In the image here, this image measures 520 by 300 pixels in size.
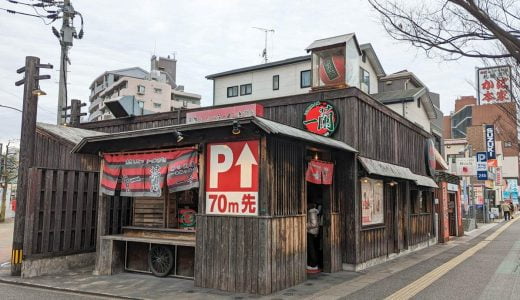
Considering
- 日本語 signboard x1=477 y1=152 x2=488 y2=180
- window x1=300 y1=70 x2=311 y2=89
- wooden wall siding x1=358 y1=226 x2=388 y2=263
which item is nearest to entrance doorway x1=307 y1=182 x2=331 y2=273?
wooden wall siding x1=358 y1=226 x2=388 y2=263

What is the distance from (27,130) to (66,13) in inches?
375

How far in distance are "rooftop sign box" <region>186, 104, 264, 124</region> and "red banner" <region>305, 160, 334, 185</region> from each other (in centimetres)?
284

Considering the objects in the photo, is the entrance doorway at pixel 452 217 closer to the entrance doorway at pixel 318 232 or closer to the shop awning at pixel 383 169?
the shop awning at pixel 383 169

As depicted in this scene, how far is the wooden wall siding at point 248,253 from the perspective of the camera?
8.73 m

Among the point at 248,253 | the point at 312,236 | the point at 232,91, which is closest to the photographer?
the point at 248,253

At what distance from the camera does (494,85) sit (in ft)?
54.6

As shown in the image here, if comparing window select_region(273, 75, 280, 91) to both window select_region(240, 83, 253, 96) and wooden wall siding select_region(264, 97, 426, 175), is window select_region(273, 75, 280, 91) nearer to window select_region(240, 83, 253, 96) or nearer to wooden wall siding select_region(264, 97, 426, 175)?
window select_region(240, 83, 253, 96)

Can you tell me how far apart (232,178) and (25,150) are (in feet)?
21.0

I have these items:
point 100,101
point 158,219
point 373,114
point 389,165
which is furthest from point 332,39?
point 100,101

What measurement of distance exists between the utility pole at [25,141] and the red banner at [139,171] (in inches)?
86.6

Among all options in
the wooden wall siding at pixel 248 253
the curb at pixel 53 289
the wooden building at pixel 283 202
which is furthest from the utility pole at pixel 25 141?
the wooden wall siding at pixel 248 253

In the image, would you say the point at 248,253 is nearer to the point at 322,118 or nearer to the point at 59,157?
the point at 322,118

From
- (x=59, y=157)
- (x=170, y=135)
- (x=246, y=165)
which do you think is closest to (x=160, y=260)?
(x=170, y=135)

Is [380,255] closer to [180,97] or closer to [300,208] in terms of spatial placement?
[300,208]
